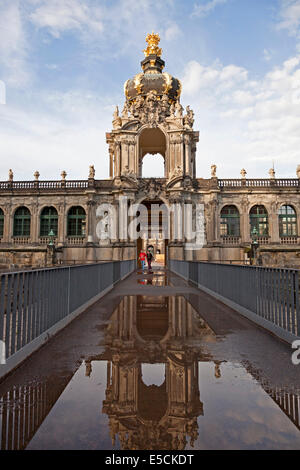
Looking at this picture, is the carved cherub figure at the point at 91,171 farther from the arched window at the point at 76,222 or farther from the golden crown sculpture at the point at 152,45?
the golden crown sculpture at the point at 152,45

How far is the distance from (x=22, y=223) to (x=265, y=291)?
36502mm

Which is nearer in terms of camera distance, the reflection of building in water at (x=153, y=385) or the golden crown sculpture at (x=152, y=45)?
the reflection of building in water at (x=153, y=385)

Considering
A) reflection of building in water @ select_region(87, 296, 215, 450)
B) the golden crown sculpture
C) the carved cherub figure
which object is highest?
the golden crown sculpture

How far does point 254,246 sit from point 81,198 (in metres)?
20.7

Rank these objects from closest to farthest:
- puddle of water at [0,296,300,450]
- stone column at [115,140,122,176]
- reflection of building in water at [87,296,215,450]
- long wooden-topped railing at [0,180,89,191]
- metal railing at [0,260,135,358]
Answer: puddle of water at [0,296,300,450] < reflection of building in water at [87,296,215,450] < metal railing at [0,260,135,358] < stone column at [115,140,122,176] < long wooden-topped railing at [0,180,89,191]

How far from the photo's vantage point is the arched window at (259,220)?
36.4 metres

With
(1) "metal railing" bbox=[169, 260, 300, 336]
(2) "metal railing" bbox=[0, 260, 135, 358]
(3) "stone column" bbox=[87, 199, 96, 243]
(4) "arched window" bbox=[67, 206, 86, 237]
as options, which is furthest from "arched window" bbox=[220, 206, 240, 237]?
(2) "metal railing" bbox=[0, 260, 135, 358]

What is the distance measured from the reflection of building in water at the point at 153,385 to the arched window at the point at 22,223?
111 feet

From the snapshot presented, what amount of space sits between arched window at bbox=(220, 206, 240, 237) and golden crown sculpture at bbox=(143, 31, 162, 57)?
80.2ft

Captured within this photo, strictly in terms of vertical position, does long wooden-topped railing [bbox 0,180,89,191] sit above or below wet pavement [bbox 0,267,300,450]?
above

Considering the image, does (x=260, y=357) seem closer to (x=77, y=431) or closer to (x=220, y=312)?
(x=77, y=431)

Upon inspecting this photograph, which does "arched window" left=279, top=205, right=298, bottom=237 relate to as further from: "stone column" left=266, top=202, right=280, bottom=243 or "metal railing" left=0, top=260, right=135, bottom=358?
"metal railing" left=0, top=260, right=135, bottom=358

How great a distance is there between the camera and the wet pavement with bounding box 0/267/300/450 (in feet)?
8.72

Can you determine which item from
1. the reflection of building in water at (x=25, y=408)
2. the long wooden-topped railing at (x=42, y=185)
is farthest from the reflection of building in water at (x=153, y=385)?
the long wooden-topped railing at (x=42, y=185)
